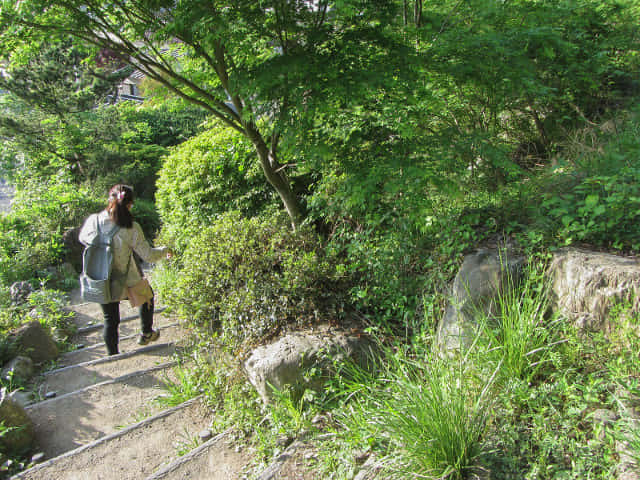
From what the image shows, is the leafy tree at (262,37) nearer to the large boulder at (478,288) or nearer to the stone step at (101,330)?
the large boulder at (478,288)

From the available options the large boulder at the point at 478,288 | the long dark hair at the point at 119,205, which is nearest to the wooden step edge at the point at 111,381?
the long dark hair at the point at 119,205

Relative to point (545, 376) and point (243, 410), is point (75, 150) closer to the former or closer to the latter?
point (243, 410)

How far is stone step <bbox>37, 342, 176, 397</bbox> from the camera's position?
4.24 metres

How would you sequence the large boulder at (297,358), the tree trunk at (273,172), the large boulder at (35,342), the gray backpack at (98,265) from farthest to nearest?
1. the large boulder at (35,342)
2. the tree trunk at (273,172)
3. the gray backpack at (98,265)
4. the large boulder at (297,358)

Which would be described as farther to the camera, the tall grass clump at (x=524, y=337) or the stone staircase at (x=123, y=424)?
the stone staircase at (x=123, y=424)

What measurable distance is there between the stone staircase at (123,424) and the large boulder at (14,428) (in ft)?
0.46

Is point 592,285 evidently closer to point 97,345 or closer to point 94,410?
point 94,410

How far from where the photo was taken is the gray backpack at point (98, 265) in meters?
4.01

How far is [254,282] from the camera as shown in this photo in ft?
13.3

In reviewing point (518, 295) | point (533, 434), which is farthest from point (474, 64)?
point (533, 434)

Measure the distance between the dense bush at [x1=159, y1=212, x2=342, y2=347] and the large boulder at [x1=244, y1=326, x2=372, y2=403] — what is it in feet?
1.03

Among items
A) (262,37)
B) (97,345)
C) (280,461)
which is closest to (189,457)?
(280,461)

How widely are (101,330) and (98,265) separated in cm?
240

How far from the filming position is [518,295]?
2.99 metres
